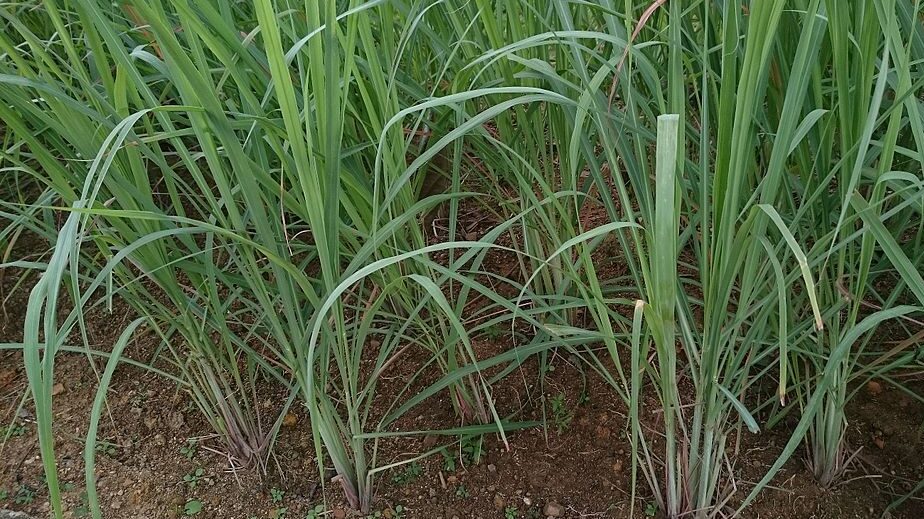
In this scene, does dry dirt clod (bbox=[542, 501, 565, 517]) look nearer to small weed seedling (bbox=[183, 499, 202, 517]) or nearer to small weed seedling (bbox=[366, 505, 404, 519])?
small weed seedling (bbox=[366, 505, 404, 519])

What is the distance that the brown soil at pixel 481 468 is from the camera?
0.89m

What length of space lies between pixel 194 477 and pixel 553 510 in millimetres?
494

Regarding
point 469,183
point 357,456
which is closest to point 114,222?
point 357,456

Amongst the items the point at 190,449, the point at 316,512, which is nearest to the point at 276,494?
the point at 316,512

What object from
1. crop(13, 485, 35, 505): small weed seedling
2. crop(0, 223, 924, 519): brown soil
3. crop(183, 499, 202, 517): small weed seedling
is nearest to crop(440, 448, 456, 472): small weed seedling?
crop(0, 223, 924, 519): brown soil

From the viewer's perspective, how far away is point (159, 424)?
3.57ft

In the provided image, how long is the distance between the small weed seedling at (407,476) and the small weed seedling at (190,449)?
300 millimetres

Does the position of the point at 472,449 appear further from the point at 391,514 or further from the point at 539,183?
the point at 539,183

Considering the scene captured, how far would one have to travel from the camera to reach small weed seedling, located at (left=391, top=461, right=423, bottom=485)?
0.96 metres

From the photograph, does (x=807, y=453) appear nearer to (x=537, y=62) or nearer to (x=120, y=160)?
(x=537, y=62)

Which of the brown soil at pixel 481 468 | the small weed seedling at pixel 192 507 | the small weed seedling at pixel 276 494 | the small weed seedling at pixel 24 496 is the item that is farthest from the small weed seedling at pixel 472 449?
the small weed seedling at pixel 24 496

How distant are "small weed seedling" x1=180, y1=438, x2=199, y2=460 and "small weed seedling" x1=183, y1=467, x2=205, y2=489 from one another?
0.03m

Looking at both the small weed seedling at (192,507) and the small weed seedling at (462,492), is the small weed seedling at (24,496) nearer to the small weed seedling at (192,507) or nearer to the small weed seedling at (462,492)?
the small weed seedling at (192,507)

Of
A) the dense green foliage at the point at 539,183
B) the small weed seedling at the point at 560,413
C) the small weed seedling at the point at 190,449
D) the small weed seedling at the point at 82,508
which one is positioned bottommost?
the small weed seedling at the point at 82,508
